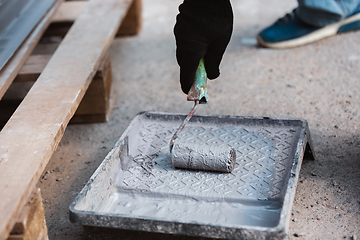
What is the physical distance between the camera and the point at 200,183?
5.38ft

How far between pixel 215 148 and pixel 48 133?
703 millimetres

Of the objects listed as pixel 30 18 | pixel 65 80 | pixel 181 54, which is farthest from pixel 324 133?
pixel 30 18

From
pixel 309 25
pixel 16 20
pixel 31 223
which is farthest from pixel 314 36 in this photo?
pixel 31 223

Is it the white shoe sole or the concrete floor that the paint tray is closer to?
the concrete floor

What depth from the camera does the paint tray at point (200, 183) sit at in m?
1.27

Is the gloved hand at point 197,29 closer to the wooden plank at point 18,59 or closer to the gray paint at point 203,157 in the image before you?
the gray paint at point 203,157

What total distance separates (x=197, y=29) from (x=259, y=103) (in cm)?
115

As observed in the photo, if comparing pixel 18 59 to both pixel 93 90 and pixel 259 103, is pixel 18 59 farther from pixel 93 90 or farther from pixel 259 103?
pixel 259 103

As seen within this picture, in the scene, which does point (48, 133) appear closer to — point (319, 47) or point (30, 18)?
point (30, 18)

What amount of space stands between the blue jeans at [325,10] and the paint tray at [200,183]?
63.0 inches

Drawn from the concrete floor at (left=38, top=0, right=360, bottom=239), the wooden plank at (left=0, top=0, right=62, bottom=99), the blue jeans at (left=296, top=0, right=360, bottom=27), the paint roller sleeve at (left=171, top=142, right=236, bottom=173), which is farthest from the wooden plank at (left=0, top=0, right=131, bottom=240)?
the blue jeans at (left=296, top=0, right=360, bottom=27)

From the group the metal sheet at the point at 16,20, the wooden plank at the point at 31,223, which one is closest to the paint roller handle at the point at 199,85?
the wooden plank at the point at 31,223

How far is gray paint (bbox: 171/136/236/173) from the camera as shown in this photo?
1640mm

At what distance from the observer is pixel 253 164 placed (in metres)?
1.71
